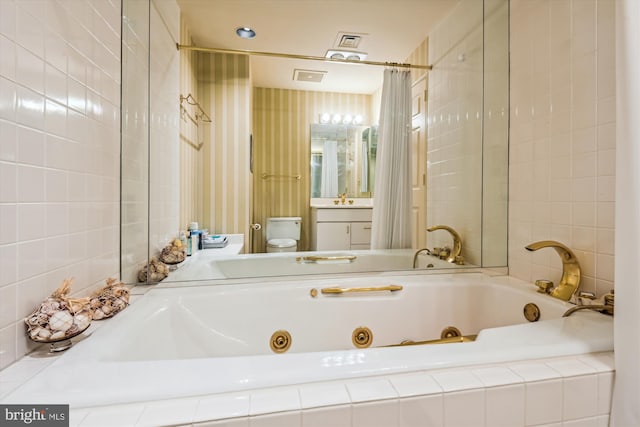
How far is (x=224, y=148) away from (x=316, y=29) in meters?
0.99

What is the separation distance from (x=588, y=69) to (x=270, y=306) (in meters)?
1.43

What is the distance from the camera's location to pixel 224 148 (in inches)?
80.7

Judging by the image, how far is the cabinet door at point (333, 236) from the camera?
167 centimetres

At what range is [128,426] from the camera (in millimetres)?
418

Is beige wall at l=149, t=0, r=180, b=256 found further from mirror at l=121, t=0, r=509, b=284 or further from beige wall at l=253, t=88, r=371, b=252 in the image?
beige wall at l=253, t=88, r=371, b=252

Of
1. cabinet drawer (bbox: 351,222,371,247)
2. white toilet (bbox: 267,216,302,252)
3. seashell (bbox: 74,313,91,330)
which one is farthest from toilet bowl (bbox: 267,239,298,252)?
seashell (bbox: 74,313,91,330)

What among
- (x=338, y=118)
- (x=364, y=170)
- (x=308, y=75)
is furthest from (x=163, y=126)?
(x=364, y=170)

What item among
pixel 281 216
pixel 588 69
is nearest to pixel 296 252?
pixel 281 216

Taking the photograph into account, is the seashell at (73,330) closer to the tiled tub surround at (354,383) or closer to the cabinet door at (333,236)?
the tiled tub surround at (354,383)

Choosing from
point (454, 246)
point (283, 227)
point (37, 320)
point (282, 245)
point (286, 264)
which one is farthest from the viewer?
point (283, 227)

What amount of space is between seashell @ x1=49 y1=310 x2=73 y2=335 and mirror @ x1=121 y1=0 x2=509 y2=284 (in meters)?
0.53

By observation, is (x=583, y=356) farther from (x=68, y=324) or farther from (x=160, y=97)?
(x=160, y=97)

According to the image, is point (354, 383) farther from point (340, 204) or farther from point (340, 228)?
point (340, 204)

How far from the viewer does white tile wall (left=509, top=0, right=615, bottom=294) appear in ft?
3.08
